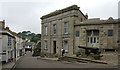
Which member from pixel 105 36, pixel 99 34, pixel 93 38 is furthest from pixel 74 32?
pixel 105 36

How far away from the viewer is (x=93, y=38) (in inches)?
651

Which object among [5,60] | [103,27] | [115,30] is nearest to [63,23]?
[103,27]

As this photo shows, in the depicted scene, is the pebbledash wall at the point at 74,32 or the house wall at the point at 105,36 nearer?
the house wall at the point at 105,36

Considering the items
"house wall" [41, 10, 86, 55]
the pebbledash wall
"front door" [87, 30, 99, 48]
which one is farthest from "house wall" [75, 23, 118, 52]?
"house wall" [41, 10, 86, 55]

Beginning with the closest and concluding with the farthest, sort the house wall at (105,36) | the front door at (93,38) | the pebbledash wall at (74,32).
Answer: the house wall at (105,36) → the pebbledash wall at (74,32) → the front door at (93,38)

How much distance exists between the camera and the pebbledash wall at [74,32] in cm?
1552

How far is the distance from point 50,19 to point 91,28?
392 inches

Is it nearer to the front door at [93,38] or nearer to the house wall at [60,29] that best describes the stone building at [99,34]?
the front door at [93,38]

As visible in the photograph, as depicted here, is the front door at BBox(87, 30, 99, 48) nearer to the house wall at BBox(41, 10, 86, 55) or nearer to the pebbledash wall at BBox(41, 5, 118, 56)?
the pebbledash wall at BBox(41, 5, 118, 56)

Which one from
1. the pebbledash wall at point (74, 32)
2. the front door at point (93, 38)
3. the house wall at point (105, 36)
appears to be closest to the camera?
the house wall at point (105, 36)

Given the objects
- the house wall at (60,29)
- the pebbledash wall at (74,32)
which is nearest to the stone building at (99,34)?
the pebbledash wall at (74,32)

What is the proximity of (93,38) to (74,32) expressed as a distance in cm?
329

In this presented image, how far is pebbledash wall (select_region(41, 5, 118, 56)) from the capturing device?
50.9 ft

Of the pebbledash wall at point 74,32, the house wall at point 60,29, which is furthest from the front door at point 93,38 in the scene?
the house wall at point 60,29
